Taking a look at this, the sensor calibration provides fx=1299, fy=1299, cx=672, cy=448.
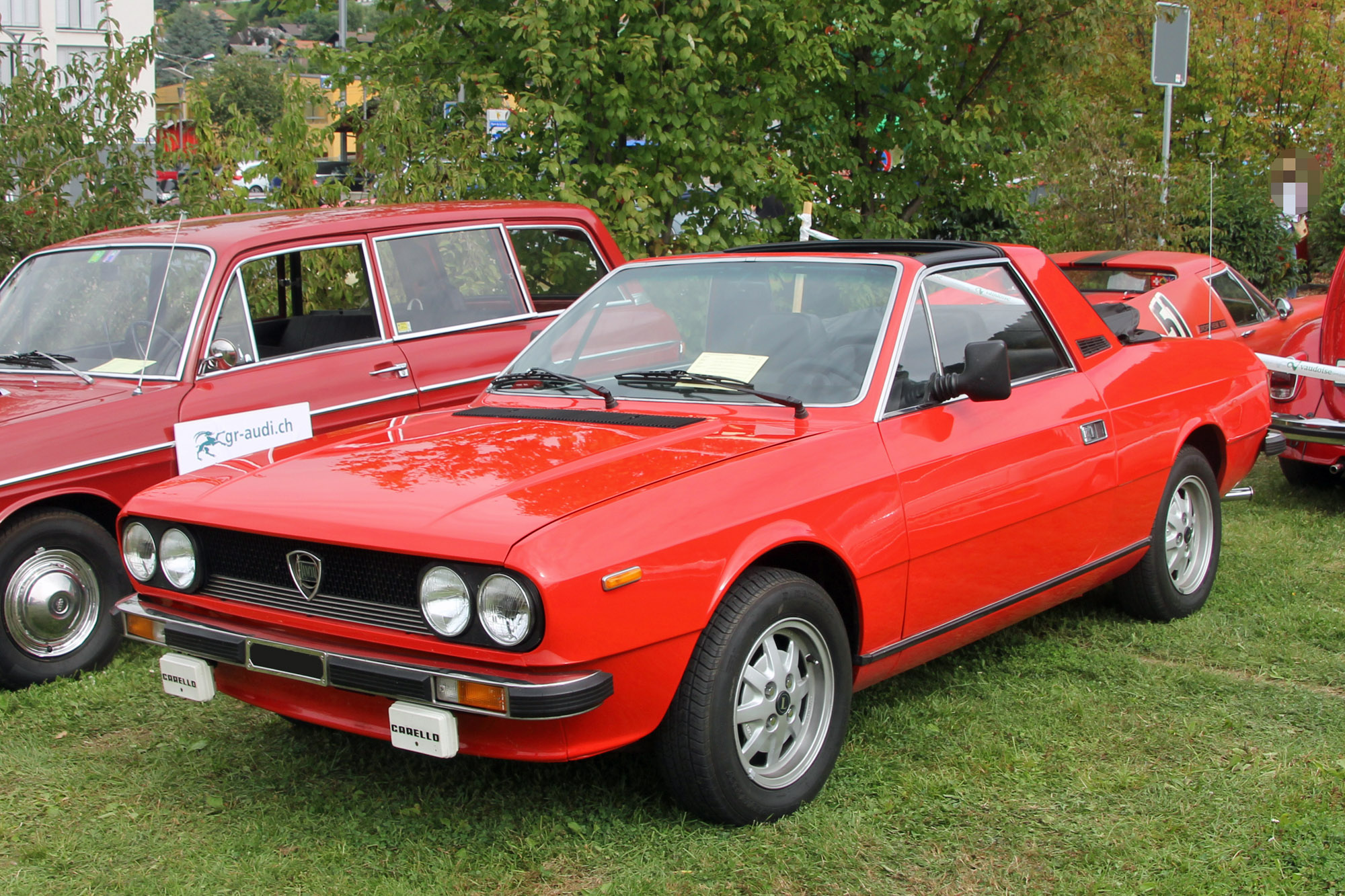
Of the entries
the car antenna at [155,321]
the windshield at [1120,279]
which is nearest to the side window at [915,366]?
the car antenna at [155,321]

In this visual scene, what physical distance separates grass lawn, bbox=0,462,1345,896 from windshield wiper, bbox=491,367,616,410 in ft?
3.97

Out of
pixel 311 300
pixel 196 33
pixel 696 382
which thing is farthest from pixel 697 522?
pixel 196 33

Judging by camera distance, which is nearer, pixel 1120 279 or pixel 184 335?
pixel 184 335

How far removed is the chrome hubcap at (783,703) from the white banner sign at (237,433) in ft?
8.84

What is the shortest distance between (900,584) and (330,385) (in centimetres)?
318

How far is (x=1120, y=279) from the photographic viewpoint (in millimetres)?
9406

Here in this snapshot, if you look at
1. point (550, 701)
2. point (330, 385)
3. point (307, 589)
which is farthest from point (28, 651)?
point (550, 701)

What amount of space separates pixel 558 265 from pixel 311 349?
1882mm

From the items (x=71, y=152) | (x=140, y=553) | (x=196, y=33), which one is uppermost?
(x=196, y=33)

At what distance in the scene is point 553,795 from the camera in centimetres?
401

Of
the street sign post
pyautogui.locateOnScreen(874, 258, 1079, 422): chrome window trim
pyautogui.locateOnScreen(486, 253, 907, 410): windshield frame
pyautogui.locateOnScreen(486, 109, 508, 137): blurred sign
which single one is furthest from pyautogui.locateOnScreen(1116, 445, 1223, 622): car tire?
pyautogui.locateOnScreen(486, 109, 508, 137): blurred sign

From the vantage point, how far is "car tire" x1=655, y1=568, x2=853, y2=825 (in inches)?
138

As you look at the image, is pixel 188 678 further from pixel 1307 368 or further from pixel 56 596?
pixel 1307 368

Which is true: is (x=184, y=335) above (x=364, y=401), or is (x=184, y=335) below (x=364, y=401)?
above
